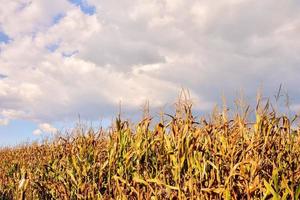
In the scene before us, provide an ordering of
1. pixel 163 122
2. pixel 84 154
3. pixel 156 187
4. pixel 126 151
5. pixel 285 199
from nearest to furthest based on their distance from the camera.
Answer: pixel 285 199 → pixel 156 187 → pixel 163 122 → pixel 126 151 → pixel 84 154

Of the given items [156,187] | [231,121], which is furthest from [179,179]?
[231,121]

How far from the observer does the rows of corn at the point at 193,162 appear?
5.37 m

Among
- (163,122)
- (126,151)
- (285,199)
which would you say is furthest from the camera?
(126,151)

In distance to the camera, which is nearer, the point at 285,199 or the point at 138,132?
the point at 285,199

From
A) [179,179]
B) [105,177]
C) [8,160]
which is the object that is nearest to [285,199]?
[179,179]

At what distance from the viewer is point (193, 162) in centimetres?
597

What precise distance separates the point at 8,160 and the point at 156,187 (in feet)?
47.4

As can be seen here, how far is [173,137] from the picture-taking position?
255 inches

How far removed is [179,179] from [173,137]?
2.49ft

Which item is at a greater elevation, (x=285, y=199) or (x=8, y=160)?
(x=8, y=160)

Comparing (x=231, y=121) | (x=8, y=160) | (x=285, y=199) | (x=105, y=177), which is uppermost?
(x=8, y=160)

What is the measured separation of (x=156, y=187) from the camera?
20.3 ft

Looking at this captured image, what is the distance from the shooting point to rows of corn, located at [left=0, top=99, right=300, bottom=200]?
17.6ft

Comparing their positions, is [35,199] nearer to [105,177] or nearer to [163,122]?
[105,177]
